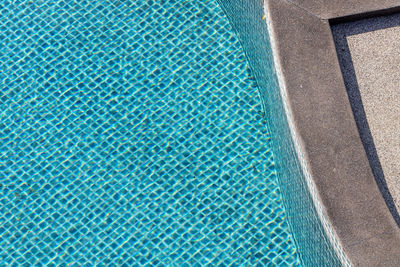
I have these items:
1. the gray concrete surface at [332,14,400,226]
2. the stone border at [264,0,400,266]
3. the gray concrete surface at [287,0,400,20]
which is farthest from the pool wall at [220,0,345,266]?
the gray concrete surface at [332,14,400,226]

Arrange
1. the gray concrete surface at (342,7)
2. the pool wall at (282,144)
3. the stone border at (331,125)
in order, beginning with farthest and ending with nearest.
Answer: the gray concrete surface at (342,7)
the pool wall at (282,144)
the stone border at (331,125)

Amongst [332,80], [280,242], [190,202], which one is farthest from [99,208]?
[332,80]

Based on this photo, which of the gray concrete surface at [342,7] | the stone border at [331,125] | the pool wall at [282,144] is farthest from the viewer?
the gray concrete surface at [342,7]

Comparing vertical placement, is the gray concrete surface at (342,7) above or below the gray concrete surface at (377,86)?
above

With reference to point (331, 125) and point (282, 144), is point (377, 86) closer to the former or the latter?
point (331, 125)

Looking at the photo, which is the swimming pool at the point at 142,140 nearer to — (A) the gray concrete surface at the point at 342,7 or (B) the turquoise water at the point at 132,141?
(B) the turquoise water at the point at 132,141

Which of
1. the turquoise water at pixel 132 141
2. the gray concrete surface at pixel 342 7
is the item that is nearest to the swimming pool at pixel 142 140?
the turquoise water at pixel 132 141

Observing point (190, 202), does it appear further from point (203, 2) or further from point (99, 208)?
point (203, 2)
